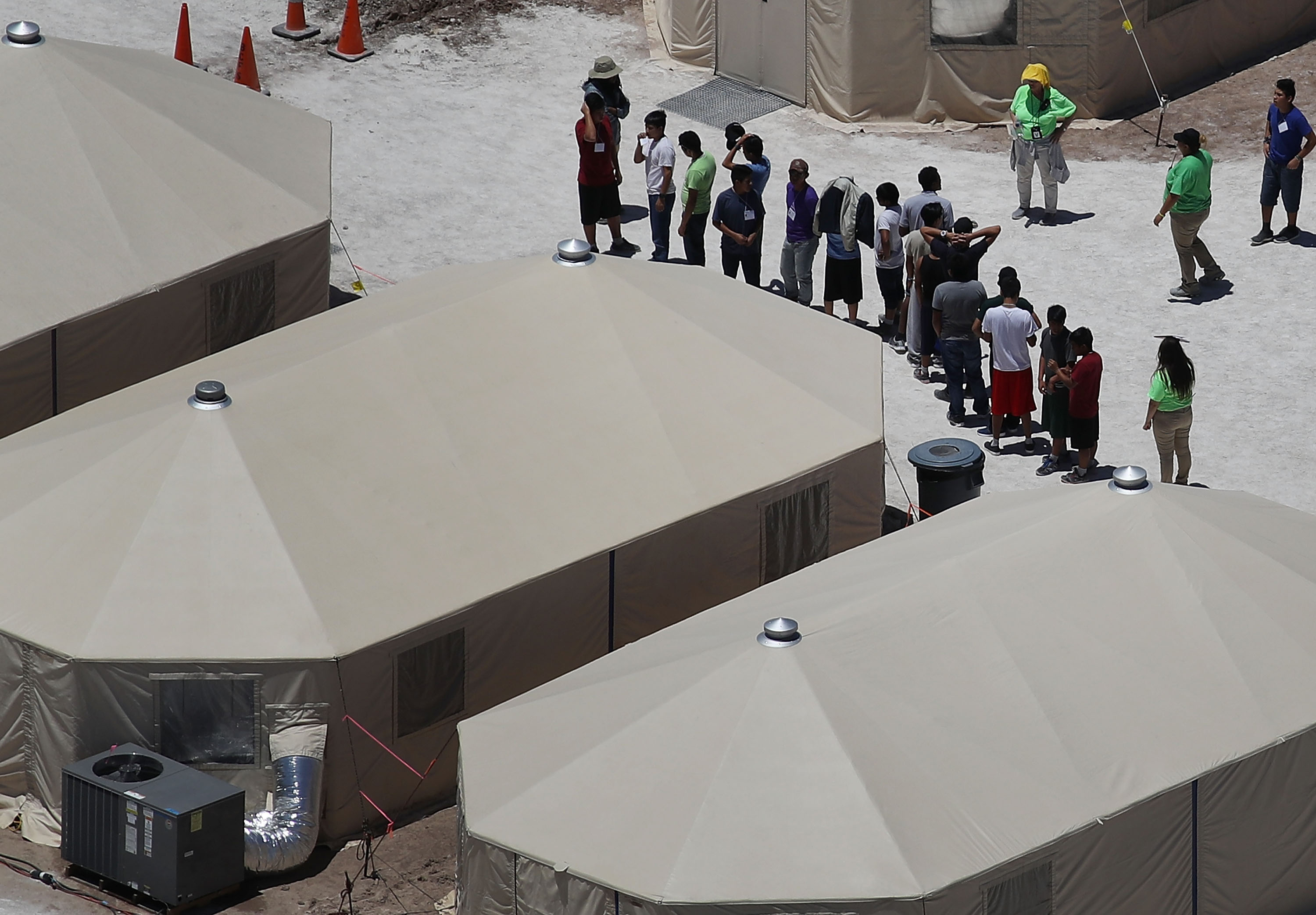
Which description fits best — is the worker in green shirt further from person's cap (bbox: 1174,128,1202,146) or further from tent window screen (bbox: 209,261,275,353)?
tent window screen (bbox: 209,261,275,353)

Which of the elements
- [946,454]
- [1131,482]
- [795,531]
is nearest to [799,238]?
[946,454]

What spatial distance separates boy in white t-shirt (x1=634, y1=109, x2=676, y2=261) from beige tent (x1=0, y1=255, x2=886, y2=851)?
4.05 metres

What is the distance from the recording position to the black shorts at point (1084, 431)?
18.1 meters

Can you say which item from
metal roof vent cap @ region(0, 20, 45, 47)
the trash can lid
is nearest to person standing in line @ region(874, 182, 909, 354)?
the trash can lid

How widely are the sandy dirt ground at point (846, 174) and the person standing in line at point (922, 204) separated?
1.30m

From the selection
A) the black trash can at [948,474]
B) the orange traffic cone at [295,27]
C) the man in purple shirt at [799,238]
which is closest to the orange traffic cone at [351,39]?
the orange traffic cone at [295,27]

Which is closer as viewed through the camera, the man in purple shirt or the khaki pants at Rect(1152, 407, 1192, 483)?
the khaki pants at Rect(1152, 407, 1192, 483)

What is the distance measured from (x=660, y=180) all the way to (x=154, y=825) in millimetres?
10044

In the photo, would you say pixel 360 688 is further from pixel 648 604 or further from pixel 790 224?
pixel 790 224

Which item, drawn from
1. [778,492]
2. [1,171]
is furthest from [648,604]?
[1,171]

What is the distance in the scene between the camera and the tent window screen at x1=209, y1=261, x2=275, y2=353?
19641 mm

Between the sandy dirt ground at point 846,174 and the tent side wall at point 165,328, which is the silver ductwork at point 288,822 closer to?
the sandy dirt ground at point 846,174

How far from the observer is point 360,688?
14.6 meters

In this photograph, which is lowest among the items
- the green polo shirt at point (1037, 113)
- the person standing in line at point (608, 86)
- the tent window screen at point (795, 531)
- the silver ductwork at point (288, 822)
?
the silver ductwork at point (288, 822)
